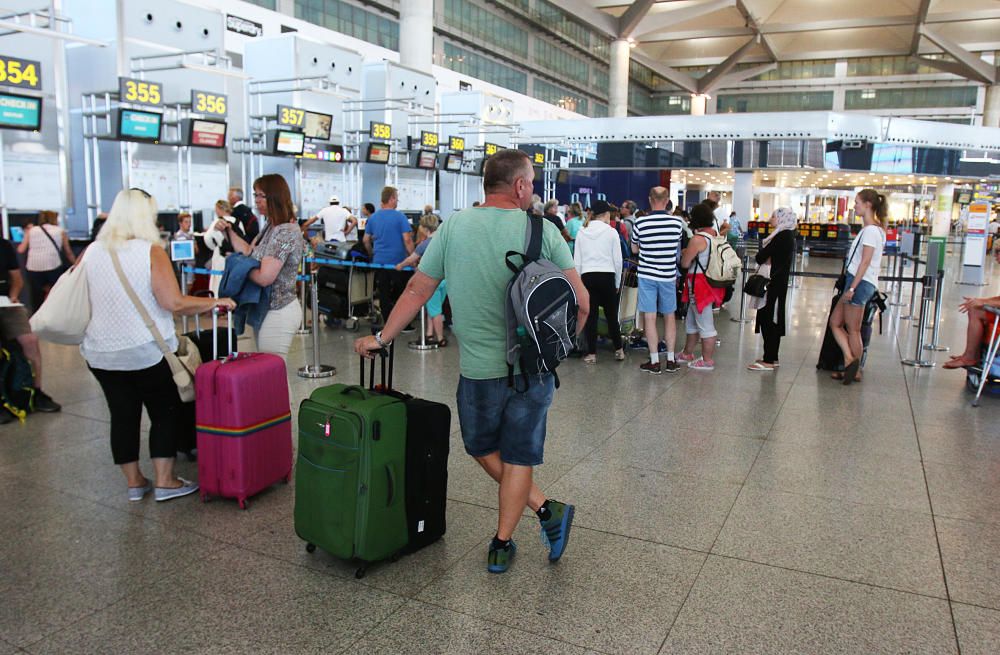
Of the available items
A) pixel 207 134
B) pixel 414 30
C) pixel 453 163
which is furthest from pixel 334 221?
pixel 414 30

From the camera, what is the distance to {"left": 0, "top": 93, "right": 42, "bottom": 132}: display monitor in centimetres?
1017

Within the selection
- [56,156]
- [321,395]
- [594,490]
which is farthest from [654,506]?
[56,156]

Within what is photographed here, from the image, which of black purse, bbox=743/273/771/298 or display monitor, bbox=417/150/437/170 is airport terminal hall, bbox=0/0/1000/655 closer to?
black purse, bbox=743/273/771/298

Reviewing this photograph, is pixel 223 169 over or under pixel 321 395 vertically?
over

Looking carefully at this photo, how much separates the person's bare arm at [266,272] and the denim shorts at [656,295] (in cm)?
401

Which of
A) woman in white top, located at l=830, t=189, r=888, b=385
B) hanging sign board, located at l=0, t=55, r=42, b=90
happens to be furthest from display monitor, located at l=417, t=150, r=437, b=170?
woman in white top, located at l=830, t=189, r=888, b=385

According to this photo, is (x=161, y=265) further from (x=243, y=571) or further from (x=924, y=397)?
(x=924, y=397)

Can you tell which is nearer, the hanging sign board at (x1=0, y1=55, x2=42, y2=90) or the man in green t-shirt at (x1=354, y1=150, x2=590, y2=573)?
the man in green t-shirt at (x1=354, y1=150, x2=590, y2=573)

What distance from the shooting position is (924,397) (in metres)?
6.48

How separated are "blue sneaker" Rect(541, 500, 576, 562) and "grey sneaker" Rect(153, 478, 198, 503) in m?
1.97

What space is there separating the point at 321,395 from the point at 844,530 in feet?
8.55

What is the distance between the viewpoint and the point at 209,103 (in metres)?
13.1

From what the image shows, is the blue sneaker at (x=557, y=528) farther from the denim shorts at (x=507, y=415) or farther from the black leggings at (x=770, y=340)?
the black leggings at (x=770, y=340)

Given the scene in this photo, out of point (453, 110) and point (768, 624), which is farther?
point (453, 110)
